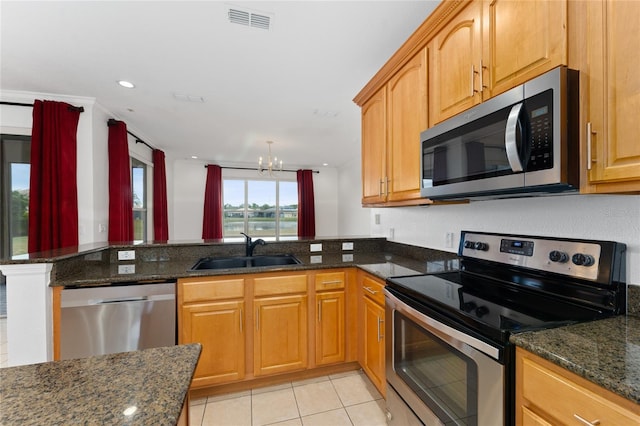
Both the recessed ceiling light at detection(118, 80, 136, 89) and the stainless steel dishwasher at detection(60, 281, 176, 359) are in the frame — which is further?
the recessed ceiling light at detection(118, 80, 136, 89)

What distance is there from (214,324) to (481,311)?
5.42ft

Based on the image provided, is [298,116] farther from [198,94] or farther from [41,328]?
[41,328]

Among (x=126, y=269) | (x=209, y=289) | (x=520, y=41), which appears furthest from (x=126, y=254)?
(x=520, y=41)

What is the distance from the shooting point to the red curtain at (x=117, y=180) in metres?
3.22

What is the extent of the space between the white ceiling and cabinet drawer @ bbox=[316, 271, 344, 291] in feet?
5.47

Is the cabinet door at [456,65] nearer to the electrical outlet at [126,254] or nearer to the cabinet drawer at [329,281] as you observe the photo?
the cabinet drawer at [329,281]

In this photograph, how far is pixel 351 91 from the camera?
2.71 meters

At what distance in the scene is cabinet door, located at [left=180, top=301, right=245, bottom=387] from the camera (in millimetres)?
1902

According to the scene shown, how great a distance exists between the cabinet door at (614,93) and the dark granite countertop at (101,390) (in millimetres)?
1377

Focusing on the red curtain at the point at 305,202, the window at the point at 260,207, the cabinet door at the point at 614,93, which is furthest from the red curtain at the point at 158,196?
the cabinet door at the point at 614,93

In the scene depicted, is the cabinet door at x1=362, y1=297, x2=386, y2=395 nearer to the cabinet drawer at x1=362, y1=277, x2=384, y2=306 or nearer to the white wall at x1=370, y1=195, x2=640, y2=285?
the cabinet drawer at x1=362, y1=277, x2=384, y2=306

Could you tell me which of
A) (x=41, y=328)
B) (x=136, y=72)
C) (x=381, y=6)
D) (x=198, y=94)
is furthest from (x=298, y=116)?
(x=41, y=328)

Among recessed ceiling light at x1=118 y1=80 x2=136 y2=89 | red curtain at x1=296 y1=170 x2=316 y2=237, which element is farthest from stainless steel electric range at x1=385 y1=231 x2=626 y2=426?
red curtain at x1=296 y1=170 x2=316 y2=237

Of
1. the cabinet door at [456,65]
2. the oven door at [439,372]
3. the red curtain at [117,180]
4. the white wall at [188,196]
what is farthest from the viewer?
the white wall at [188,196]
